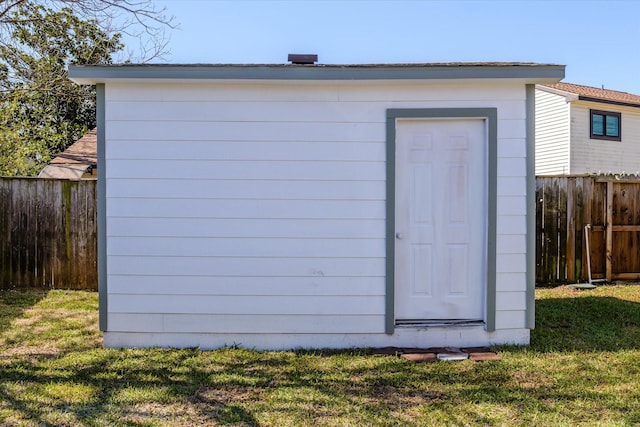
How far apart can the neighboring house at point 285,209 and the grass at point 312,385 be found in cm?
36

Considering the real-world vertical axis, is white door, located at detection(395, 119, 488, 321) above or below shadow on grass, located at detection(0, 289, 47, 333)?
above

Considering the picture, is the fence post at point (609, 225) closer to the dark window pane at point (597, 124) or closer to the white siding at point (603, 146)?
the white siding at point (603, 146)

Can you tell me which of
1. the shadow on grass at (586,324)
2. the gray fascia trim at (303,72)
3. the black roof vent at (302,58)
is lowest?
the shadow on grass at (586,324)

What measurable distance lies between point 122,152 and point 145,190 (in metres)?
0.44

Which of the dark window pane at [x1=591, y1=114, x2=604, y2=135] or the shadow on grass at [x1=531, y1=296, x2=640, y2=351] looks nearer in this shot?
the shadow on grass at [x1=531, y1=296, x2=640, y2=351]

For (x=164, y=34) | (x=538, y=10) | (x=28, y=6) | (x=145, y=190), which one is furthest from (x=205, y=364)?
(x=538, y=10)

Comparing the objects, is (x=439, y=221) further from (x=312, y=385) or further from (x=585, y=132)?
(x=585, y=132)

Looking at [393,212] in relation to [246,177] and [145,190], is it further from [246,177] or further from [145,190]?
[145,190]

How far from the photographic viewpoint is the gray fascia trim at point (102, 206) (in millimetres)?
4793

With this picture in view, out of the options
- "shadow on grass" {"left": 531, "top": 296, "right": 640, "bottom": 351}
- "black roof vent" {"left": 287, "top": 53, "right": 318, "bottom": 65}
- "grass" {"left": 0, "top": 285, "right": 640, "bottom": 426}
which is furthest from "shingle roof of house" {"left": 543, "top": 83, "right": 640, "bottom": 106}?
"black roof vent" {"left": 287, "top": 53, "right": 318, "bottom": 65}

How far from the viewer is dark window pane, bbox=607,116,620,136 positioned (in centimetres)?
1633

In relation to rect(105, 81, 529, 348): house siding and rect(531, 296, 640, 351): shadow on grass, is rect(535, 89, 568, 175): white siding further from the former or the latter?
rect(105, 81, 529, 348): house siding

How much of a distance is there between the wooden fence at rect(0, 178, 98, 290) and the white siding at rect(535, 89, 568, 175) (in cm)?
1381

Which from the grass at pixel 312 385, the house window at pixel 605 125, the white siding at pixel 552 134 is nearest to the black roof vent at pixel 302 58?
the grass at pixel 312 385
